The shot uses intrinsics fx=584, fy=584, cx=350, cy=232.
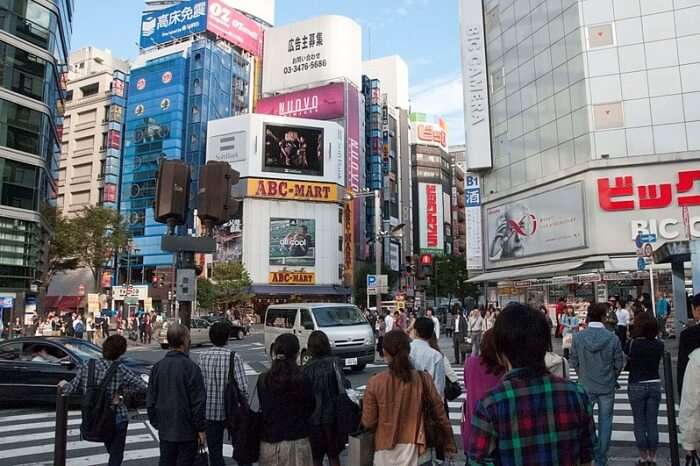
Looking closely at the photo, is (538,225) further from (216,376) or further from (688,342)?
(216,376)

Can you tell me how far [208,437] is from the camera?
5633 millimetres

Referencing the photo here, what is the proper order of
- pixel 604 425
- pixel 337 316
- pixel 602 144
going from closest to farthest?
pixel 604 425 < pixel 337 316 < pixel 602 144

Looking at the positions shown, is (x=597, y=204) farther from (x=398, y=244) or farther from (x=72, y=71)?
(x=72, y=71)

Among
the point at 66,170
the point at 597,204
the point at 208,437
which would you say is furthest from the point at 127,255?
the point at 208,437

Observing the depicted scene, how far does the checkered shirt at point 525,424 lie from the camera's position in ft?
7.93

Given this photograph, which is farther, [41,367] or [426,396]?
[41,367]

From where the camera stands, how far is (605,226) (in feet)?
99.5

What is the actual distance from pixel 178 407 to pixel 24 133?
35002 millimetres

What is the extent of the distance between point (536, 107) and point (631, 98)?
6000 mm

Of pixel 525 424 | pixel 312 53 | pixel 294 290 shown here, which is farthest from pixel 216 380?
pixel 312 53

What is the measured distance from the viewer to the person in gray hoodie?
20.7ft

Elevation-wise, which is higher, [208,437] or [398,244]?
[398,244]

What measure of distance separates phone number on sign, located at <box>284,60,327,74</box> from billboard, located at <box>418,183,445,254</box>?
26.3 m

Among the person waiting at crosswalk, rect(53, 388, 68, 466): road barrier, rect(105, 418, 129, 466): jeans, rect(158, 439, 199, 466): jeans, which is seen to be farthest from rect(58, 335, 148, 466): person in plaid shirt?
the person waiting at crosswalk
